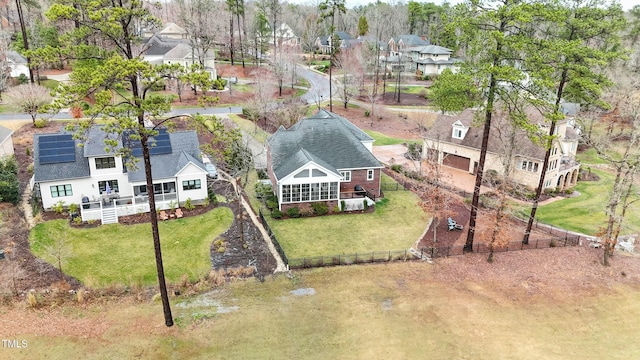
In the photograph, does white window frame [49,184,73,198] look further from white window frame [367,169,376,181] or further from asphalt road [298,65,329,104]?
asphalt road [298,65,329,104]

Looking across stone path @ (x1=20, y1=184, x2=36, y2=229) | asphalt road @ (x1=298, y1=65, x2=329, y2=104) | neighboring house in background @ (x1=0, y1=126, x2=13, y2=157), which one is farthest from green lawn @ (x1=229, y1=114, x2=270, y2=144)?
stone path @ (x1=20, y1=184, x2=36, y2=229)

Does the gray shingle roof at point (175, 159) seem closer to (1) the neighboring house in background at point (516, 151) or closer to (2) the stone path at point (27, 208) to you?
(2) the stone path at point (27, 208)

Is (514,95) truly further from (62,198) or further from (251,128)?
(251,128)

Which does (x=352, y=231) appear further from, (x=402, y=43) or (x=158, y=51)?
(x=402, y=43)

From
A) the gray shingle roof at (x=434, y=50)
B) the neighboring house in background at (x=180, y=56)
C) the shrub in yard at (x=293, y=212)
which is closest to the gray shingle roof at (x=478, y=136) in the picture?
the shrub in yard at (x=293, y=212)

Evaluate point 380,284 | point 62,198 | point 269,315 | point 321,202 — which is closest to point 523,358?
point 380,284

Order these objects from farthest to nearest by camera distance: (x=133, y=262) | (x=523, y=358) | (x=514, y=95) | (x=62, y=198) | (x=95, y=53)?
1. (x=62, y=198)
2. (x=133, y=262)
3. (x=514, y=95)
4. (x=523, y=358)
5. (x=95, y=53)
